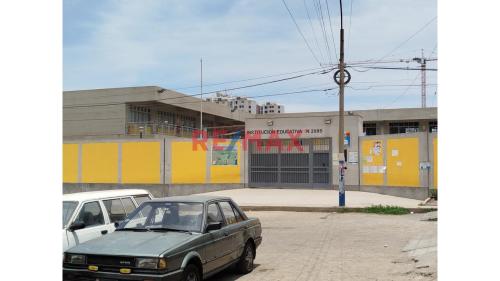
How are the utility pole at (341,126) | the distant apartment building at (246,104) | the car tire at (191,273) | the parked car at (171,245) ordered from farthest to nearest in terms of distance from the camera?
the distant apartment building at (246,104), the utility pole at (341,126), the car tire at (191,273), the parked car at (171,245)

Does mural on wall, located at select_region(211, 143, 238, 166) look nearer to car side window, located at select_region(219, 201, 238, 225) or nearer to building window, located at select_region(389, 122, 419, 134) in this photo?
car side window, located at select_region(219, 201, 238, 225)

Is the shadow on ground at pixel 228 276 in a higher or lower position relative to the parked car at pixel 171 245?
lower

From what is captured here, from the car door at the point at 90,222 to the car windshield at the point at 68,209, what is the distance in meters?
0.12

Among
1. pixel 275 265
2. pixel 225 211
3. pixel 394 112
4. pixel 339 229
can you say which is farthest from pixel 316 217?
pixel 394 112

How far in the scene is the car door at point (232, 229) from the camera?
825 cm

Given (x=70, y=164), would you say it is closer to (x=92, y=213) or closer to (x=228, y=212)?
(x=92, y=213)

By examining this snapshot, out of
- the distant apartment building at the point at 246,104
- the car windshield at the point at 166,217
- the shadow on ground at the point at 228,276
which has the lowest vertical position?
the shadow on ground at the point at 228,276

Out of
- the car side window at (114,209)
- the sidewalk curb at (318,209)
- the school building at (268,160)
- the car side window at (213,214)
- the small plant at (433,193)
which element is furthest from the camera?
the school building at (268,160)

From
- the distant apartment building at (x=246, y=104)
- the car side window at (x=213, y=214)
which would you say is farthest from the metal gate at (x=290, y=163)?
the distant apartment building at (x=246, y=104)

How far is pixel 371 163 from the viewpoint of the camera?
2525 centimetres

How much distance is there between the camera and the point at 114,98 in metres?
42.7

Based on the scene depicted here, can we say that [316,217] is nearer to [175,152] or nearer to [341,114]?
[341,114]

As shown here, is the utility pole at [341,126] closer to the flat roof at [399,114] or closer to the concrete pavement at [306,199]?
the concrete pavement at [306,199]

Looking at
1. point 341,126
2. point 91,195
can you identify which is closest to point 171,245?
point 91,195
